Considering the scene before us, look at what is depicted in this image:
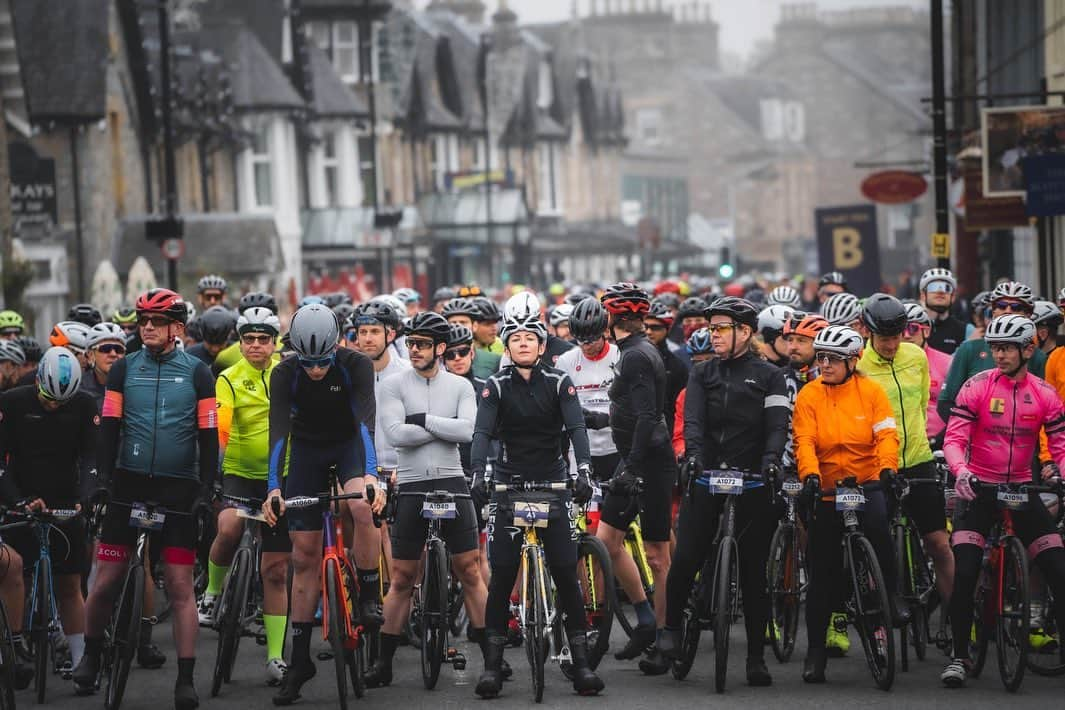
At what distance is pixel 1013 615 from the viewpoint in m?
10.4

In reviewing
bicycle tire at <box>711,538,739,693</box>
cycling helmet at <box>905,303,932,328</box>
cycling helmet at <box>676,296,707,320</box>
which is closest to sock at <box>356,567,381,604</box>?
bicycle tire at <box>711,538,739,693</box>

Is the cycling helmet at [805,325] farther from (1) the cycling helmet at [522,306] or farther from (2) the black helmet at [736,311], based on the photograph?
(1) the cycling helmet at [522,306]

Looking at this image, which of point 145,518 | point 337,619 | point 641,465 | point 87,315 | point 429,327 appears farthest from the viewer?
point 87,315

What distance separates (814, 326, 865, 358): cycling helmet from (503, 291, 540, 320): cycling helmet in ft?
5.36

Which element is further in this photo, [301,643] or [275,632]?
[275,632]

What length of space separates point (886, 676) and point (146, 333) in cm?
445

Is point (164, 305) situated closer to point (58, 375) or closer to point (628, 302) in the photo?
point (58, 375)

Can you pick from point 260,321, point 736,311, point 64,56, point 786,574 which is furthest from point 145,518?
point 64,56

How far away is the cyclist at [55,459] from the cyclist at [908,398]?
466cm

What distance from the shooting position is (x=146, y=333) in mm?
10797

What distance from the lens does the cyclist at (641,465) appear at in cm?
1141

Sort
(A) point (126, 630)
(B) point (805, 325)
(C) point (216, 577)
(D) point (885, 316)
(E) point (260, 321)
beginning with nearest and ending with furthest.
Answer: (A) point (126, 630) → (D) point (885, 316) → (E) point (260, 321) → (C) point (216, 577) → (B) point (805, 325)

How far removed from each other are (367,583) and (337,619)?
2.48 feet

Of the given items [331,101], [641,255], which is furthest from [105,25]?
[641,255]
